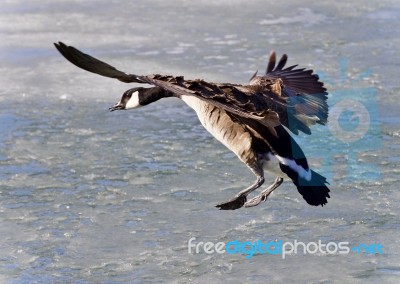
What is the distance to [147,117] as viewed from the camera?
7.00 meters

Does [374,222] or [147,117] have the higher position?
[147,117]

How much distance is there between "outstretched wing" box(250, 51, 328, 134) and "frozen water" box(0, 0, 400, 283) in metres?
0.70

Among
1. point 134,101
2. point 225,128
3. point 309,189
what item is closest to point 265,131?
point 225,128

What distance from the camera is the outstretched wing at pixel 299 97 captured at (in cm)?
464

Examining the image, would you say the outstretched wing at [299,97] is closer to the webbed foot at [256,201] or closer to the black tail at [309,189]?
the black tail at [309,189]

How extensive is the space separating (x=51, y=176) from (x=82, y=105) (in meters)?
→ 1.42

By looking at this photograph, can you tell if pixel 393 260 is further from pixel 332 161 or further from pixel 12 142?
pixel 12 142

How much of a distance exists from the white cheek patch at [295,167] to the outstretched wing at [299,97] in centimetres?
16

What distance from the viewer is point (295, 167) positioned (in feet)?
14.9

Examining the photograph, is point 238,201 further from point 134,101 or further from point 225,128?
point 134,101

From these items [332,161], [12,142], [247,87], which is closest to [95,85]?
[12,142]

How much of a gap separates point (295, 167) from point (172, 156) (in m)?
1.79

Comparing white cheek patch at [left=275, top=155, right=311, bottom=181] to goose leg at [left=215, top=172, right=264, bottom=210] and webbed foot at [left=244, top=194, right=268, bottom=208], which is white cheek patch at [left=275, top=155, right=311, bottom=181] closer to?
goose leg at [left=215, top=172, right=264, bottom=210]

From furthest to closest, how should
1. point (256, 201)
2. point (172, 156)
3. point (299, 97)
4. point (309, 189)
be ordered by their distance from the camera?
point (172, 156)
point (299, 97)
point (256, 201)
point (309, 189)
